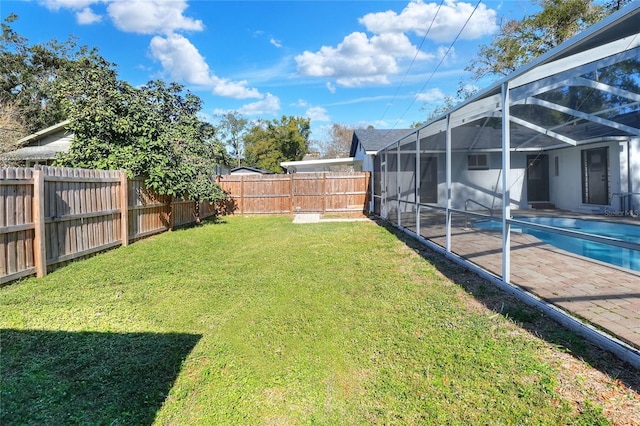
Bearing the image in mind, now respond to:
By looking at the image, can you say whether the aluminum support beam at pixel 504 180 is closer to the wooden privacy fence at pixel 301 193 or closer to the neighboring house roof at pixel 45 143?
the wooden privacy fence at pixel 301 193

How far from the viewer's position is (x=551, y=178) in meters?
10.1

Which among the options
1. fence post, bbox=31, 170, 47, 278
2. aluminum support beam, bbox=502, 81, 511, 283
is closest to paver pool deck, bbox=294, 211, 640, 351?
aluminum support beam, bbox=502, 81, 511, 283

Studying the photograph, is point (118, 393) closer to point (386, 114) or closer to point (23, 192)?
point (23, 192)

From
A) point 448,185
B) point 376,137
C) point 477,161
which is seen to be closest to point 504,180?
point 448,185

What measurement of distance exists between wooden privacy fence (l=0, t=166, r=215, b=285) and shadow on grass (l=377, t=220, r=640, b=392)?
19.4 ft

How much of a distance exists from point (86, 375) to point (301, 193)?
1200cm

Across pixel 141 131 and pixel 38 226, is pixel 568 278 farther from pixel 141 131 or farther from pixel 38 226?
pixel 141 131

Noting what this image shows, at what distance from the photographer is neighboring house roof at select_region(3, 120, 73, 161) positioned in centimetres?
1433

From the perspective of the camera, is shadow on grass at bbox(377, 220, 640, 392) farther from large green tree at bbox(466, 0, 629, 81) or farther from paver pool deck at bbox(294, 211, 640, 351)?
large green tree at bbox(466, 0, 629, 81)

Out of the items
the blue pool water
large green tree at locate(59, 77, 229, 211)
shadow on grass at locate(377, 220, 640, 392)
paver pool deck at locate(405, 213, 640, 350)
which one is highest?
large green tree at locate(59, 77, 229, 211)

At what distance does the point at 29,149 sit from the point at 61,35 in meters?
12.5

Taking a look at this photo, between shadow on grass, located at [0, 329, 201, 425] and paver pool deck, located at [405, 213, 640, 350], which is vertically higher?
paver pool deck, located at [405, 213, 640, 350]

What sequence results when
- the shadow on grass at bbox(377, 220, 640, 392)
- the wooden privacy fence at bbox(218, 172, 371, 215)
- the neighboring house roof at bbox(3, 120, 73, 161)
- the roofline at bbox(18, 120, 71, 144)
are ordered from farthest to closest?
the roofline at bbox(18, 120, 71, 144), the neighboring house roof at bbox(3, 120, 73, 161), the wooden privacy fence at bbox(218, 172, 371, 215), the shadow on grass at bbox(377, 220, 640, 392)

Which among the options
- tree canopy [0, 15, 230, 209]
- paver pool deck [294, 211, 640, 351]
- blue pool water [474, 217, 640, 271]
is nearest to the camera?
paver pool deck [294, 211, 640, 351]
